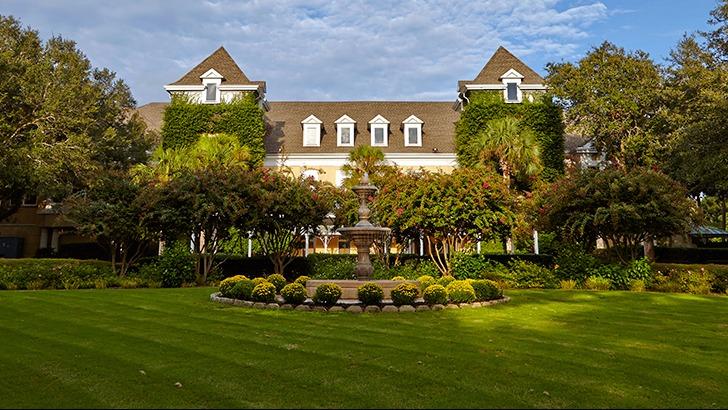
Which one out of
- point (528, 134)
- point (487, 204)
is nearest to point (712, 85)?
point (528, 134)

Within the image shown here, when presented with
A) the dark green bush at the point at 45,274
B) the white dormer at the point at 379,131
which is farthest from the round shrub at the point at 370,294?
the white dormer at the point at 379,131

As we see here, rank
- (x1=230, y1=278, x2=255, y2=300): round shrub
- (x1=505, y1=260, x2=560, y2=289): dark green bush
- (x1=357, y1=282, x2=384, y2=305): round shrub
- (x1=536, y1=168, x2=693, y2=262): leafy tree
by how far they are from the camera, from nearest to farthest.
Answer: (x1=357, y1=282, x2=384, y2=305): round shrub < (x1=230, y1=278, x2=255, y2=300): round shrub < (x1=536, y1=168, x2=693, y2=262): leafy tree < (x1=505, y1=260, x2=560, y2=289): dark green bush

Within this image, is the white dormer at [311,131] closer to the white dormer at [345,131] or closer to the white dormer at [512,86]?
the white dormer at [345,131]

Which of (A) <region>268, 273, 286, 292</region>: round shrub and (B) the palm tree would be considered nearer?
(A) <region>268, 273, 286, 292</region>: round shrub

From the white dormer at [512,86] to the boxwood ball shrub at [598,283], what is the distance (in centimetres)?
2029

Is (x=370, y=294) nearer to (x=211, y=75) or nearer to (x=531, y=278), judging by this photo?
(x=531, y=278)

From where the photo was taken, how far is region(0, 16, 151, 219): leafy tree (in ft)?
80.2

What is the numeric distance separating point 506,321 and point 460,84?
3194 cm

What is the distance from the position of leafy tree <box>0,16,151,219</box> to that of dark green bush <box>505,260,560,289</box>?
19.3 m

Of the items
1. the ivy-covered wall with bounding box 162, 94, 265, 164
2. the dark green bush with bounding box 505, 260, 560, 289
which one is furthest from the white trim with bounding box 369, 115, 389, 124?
the dark green bush with bounding box 505, 260, 560, 289

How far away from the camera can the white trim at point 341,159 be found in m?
39.0

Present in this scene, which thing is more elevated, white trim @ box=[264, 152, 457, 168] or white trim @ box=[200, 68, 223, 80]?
white trim @ box=[200, 68, 223, 80]

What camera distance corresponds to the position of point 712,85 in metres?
26.4

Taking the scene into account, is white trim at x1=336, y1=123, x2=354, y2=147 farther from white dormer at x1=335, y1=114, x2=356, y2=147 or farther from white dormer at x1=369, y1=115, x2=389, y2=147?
white dormer at x1=369, y1=115, x2=389, y2=147
